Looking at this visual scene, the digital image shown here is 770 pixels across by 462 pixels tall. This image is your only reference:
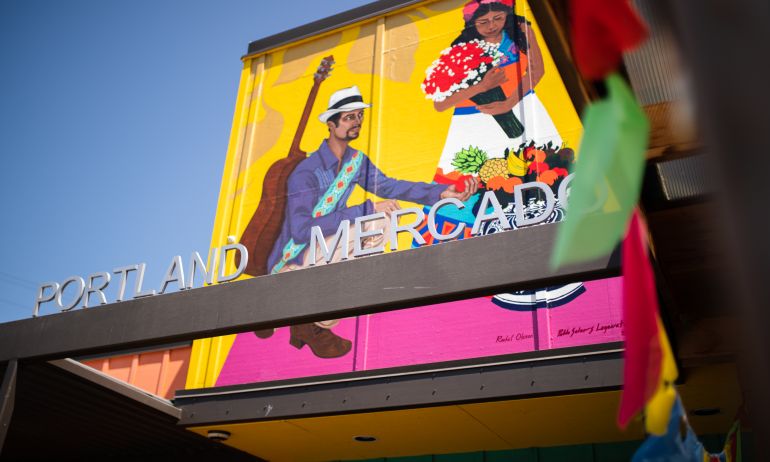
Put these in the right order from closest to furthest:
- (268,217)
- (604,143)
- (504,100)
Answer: (604,143)
(504,100)
(268,217)

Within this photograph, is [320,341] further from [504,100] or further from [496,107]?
[504,100]

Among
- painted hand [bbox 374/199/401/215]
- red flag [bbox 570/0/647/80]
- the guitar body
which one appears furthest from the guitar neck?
red flag [bbox 570/0/647/80]

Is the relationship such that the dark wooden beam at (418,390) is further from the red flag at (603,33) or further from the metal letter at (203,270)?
the red flag at (603,33)

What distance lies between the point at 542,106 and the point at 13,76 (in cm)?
1015

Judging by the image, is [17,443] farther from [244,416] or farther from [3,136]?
[3,136]

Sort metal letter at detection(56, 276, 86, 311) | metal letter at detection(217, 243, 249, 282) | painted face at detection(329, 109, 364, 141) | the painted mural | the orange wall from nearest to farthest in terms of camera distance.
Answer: metal letter at detection(217, 243, 249, 282)
metal letter at detection(56, 276, 86, 311)
the painted mural
the orange wall
painted face at detection(329, 109, 364, 141)

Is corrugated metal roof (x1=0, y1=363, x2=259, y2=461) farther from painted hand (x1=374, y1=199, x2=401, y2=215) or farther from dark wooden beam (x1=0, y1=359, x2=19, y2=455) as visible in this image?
painted hand (x1=374, y1=199, x2=401, y2=215)

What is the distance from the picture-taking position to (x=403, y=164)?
983cm

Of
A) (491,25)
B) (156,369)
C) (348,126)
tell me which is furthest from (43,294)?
(491,25)

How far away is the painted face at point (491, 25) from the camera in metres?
9.94

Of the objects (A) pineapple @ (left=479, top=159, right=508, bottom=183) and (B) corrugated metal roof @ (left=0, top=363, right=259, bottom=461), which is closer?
(B) corrugated metal roof @ (left=0, top=363, right=259, bottom=461)

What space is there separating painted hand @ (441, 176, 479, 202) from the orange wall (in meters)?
4.32

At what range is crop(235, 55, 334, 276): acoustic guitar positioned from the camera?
10266mm

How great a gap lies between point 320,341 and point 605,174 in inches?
333
